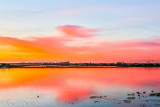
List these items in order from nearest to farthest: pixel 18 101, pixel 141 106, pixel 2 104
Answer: pixel 141 106, pixel 2 104, pixel 18 101

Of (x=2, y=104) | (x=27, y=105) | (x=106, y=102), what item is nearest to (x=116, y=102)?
(x=106, y=102)

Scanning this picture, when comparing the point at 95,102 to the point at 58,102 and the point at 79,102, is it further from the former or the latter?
the point at 58,102

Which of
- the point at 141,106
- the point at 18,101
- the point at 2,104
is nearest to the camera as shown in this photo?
the point at 141,106

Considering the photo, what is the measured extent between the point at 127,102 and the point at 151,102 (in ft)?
7.37

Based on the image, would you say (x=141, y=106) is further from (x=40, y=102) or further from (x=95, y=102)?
(x=40, y=102)

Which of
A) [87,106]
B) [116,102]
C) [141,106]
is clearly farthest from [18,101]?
[141,106]

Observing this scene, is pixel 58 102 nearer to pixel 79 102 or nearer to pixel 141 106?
pixel 79 102

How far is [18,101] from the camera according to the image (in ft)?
96.5

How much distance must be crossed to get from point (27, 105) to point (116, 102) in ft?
27.3

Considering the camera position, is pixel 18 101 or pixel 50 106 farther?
pixel 18 101

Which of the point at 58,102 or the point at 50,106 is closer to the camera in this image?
the point at 50,106

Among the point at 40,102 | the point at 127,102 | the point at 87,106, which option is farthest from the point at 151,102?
the point at 40,102

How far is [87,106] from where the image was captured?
26016 mm

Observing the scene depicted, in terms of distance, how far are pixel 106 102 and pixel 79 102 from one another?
8.61 ft
